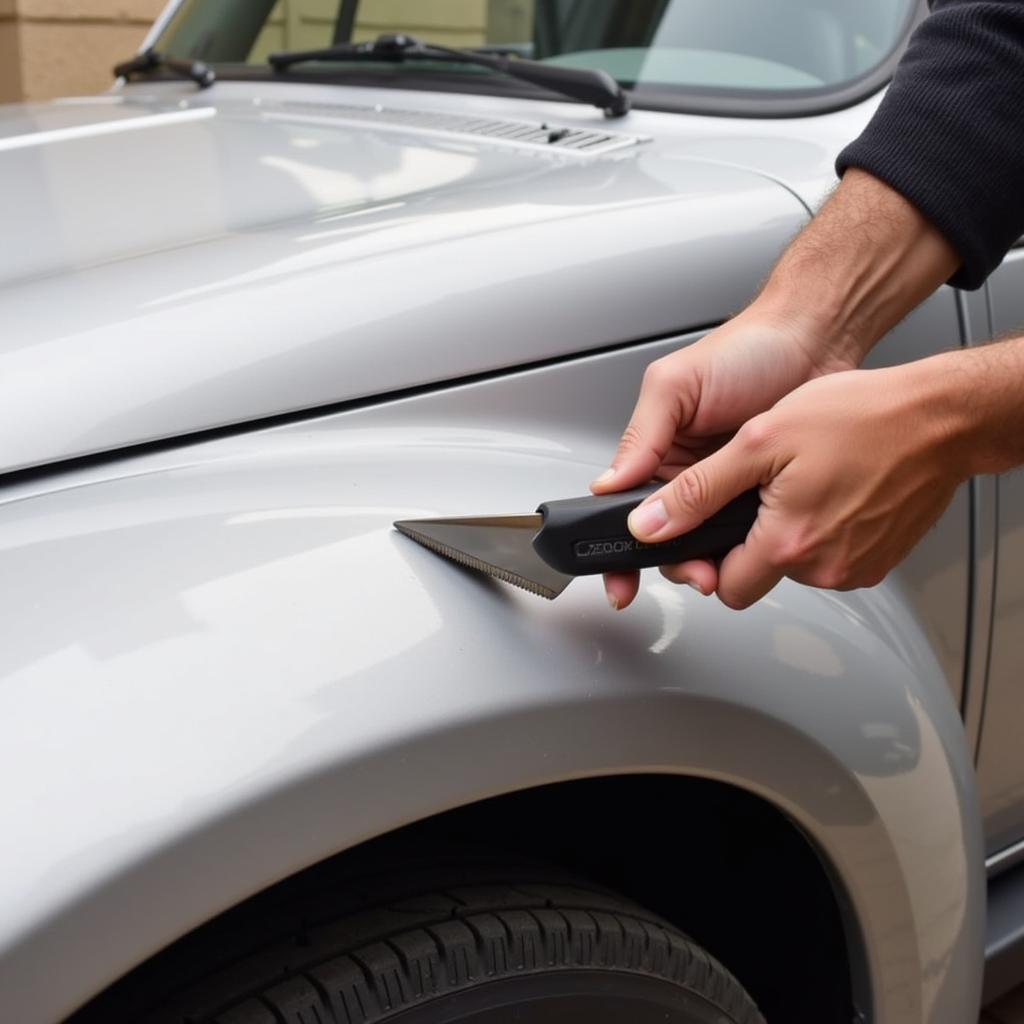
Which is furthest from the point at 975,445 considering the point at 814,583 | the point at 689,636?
the point at 689,636

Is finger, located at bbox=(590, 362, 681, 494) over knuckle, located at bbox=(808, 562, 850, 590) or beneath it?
over

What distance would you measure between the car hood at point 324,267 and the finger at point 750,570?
29cm

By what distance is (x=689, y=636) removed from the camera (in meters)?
1.06

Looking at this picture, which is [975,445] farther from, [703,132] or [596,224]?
[703,132]

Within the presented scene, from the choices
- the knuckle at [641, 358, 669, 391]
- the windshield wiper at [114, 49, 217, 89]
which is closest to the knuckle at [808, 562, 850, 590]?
the knuckle at [641, 358, 669, 391]

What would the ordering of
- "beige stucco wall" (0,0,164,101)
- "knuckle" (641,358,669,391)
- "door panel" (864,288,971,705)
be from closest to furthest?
1. "knuckle" (641,358,669,391)
2. "door panel" (864,288,971,705)
3. "beige stucco wall" (0,0,164,101)

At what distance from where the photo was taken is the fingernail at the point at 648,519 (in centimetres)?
93

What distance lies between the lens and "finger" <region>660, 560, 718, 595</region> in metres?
0.99

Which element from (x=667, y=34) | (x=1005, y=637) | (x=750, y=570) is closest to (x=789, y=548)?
(x=750, y=570)

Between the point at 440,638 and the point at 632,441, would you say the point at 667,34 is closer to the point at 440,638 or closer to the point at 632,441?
the point at 632,441

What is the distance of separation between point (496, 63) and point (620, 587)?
3.56 ft

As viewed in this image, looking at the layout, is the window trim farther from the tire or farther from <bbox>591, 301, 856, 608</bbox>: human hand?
the tire

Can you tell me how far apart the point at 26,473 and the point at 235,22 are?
5.17 feet

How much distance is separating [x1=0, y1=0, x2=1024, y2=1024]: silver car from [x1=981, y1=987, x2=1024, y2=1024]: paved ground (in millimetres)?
431
